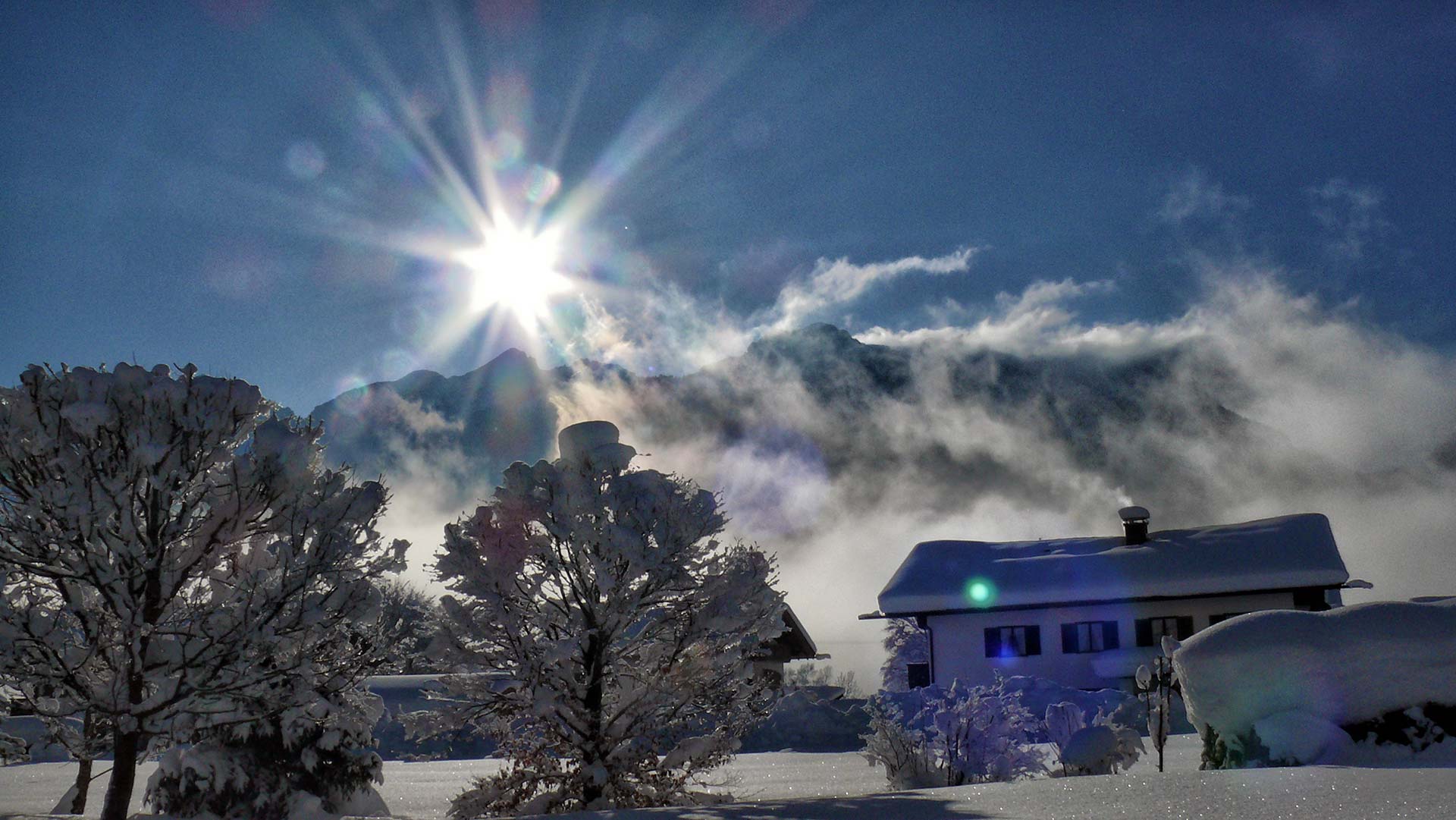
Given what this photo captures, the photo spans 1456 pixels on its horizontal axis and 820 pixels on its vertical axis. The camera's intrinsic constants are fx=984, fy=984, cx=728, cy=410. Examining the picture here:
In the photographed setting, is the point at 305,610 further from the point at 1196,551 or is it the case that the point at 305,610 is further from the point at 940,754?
the point at 1196,551

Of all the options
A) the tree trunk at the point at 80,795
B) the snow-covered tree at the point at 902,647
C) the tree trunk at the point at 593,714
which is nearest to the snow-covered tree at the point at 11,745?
the tree trunk at the point at 80,795

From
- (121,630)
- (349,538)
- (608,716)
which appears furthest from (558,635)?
(121,630)

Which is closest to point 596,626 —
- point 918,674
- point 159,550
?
point 159,550

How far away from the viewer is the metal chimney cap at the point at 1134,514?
34.3 metres

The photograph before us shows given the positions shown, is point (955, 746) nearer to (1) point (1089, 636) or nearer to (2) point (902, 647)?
(1) point (1089, 636)

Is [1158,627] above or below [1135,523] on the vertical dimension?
below

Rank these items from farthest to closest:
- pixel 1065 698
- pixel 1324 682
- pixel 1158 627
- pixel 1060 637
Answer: pixel 1060 637
pixel 1158 627
pixel 1065 698
pixel 1324 682

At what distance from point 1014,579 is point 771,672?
877cm

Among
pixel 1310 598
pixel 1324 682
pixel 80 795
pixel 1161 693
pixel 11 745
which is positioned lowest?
pixel 80 795

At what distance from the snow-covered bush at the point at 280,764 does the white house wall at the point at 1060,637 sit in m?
23.5

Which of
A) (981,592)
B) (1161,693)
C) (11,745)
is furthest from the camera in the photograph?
(981,592)

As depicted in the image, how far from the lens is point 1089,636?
1252 inches

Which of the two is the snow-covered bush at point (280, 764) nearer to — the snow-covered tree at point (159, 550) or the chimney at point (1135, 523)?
the snow-covered tree at point (159, 550)

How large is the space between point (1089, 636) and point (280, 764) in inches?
1059
